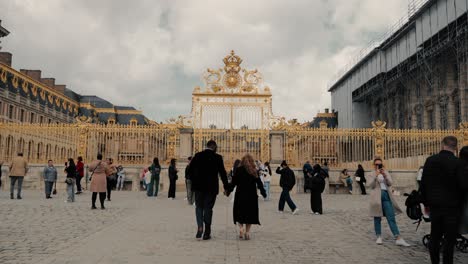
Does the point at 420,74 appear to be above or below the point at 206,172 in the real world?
above

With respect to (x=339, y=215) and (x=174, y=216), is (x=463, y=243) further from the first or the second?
(x=174, y=216)

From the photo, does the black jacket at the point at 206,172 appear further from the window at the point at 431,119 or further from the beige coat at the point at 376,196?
the window at the point at 431,119

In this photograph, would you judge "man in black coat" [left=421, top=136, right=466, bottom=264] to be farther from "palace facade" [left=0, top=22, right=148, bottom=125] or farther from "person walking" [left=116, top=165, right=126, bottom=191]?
"palace facade" [left=0, top=22, right=148, bottom=125]

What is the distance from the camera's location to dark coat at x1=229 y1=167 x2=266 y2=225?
730 cm

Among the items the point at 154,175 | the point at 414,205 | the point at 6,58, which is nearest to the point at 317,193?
the point at 414,205

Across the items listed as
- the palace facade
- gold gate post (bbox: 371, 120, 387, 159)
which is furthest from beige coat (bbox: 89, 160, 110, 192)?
the palace facade

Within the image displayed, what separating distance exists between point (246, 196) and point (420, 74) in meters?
26.5

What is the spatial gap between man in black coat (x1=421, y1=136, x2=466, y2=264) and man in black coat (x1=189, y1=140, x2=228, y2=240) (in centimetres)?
327

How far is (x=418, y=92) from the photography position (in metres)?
31.9

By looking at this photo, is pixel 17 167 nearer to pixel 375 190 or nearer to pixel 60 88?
pixel 375 190

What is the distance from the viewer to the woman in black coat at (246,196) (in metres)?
7.27

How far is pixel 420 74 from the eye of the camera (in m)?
30.1

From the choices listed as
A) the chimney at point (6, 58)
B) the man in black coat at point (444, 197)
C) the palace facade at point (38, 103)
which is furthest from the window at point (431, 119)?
the chimney at point (6, 58)

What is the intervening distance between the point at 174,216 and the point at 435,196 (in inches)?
256
